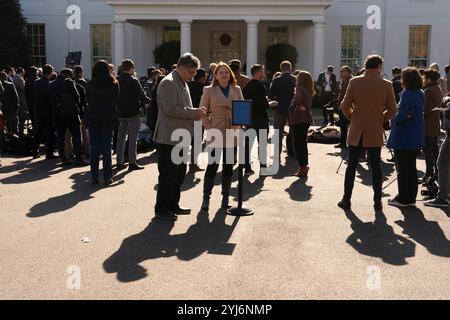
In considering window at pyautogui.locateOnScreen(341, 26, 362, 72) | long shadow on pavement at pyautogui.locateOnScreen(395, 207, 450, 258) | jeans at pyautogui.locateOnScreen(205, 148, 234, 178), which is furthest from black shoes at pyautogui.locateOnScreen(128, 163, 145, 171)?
window at pyautogui.locateOnScreen(341, 26, 362, 72)

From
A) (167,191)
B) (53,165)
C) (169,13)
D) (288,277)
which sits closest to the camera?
(288,277)

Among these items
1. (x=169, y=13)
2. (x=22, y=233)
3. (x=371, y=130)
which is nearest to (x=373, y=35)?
(x=169, y=13)

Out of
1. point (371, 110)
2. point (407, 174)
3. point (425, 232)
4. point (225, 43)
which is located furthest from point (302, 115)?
point (225, 43)

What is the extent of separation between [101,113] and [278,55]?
20745 millimetres

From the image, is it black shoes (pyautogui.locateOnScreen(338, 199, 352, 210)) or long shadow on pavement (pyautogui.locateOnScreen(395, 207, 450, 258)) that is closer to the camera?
long shadow on pavement (pyautogui.locateOnScreen(395, 207, 450, 258))

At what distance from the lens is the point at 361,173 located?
10922 mm

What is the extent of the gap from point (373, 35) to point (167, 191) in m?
25.8

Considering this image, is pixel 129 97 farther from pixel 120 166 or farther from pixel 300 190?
pixel 300 190

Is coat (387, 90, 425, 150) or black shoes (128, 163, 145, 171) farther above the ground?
coat (387, 90, 425, 150)

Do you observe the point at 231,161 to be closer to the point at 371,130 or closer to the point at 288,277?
the point at 371,130

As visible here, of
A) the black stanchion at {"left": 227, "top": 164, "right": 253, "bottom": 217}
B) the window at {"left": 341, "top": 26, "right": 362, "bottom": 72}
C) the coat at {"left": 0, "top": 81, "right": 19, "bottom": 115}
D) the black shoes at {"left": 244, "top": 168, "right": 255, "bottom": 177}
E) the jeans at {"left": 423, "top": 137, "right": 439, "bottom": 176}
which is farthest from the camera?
the window at {"left": 341, "top": 26, "right": 362, "bottom": 72}

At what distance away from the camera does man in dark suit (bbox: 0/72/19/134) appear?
1374 centimetres

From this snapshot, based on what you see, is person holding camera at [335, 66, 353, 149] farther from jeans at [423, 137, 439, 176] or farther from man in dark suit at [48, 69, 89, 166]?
man in dark suit at [48, 69, 89, 166]

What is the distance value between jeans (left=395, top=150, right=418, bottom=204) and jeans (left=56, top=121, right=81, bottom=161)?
6.05 m
